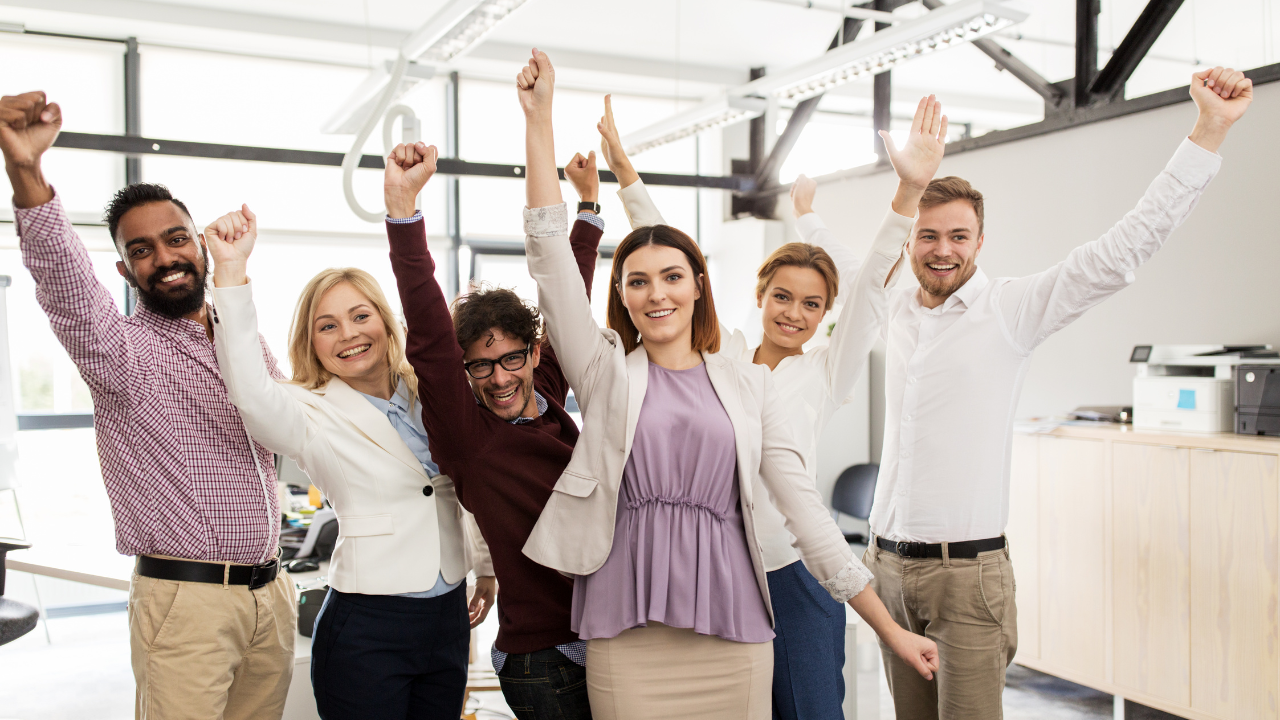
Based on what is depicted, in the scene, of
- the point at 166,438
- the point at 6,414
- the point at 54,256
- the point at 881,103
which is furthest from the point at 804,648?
the point at 881,103

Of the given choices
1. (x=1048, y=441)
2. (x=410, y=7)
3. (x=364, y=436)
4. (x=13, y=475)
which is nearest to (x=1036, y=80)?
(x=1048, y=441)

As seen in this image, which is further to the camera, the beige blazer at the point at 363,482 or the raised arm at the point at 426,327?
the beige blazer at the point at 363,482

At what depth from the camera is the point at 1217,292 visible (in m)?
3.88

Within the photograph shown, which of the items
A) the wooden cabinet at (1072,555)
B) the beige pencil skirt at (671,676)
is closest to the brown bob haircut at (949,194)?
the beige pencil skirt at (671,676)

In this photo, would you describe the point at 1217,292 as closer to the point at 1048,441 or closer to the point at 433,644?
the point at 1048,441

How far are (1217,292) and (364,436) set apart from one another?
380cm

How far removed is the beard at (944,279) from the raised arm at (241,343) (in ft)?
5.00

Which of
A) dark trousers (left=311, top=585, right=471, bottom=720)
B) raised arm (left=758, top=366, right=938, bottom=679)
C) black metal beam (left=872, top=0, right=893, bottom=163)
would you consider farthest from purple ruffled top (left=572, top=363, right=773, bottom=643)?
black metal beam (left=872, top=0, right=893, bottom=163)

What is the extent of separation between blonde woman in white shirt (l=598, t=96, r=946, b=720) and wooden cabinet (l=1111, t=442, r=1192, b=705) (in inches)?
83.2

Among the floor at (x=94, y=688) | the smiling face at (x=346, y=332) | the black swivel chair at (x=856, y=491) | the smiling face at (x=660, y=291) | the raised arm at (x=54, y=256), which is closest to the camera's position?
the raised arm at (x=54, y=256)

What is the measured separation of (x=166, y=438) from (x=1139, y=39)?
4422 millimetres

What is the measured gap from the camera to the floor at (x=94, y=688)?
3.79 m

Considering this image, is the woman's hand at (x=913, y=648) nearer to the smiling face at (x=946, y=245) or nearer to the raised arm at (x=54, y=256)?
the smiling face at (x=946, y=245)

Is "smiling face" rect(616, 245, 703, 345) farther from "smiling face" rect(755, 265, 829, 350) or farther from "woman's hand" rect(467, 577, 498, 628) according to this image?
"woman's hand" rect(467, 577, 498, 628)
